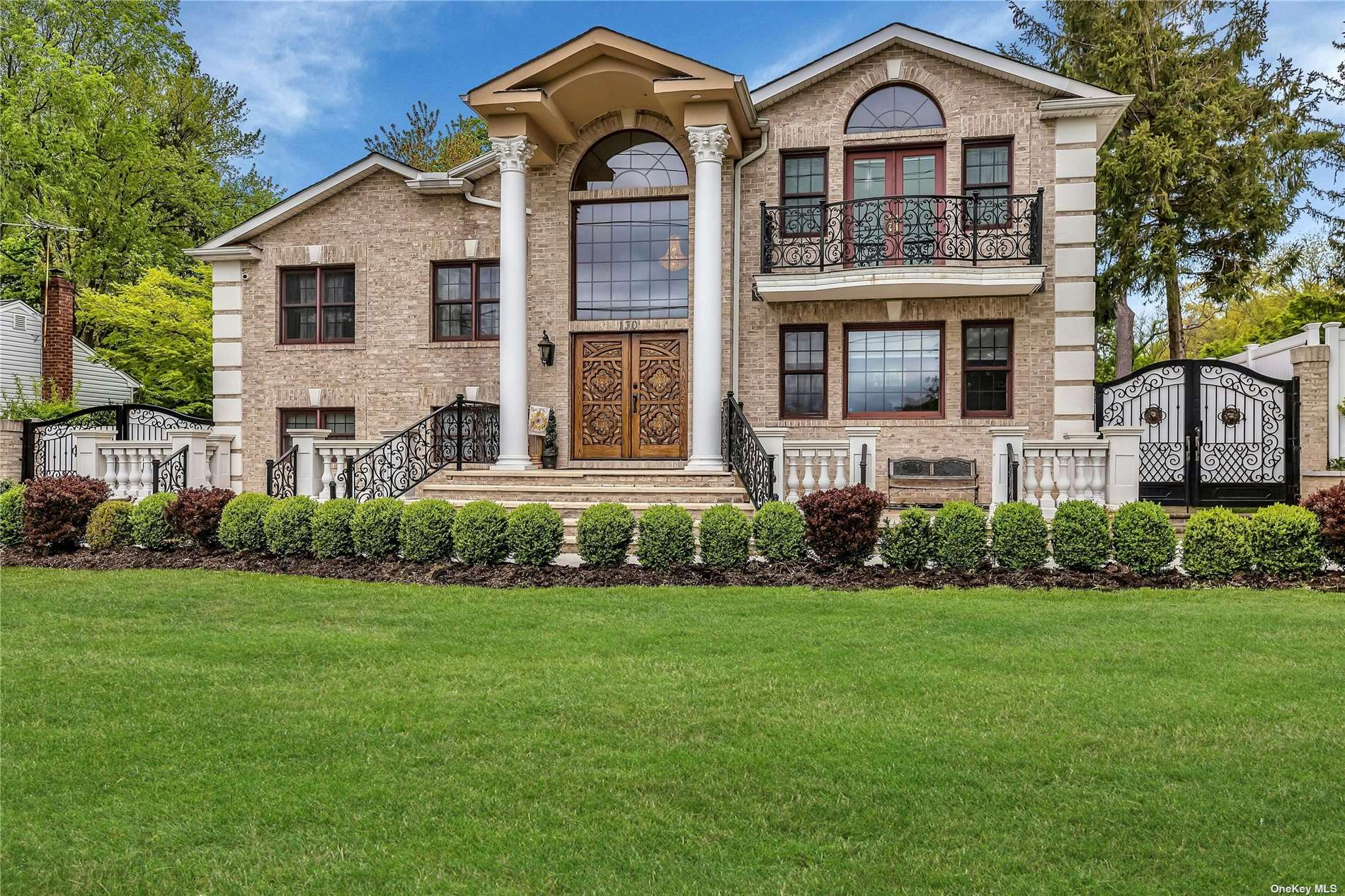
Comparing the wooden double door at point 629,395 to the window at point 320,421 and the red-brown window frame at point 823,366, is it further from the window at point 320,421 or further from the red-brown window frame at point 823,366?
the window at point 320,421

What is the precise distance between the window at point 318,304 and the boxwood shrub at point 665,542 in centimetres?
970

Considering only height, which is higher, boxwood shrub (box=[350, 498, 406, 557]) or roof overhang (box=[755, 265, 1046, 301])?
roof overhang (box=[755, 265, 1046, 301])

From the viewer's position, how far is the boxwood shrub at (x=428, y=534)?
414 inches

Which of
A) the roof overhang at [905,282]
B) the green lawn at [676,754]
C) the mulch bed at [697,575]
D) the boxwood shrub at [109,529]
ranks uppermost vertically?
the roof overhang at [905,282]

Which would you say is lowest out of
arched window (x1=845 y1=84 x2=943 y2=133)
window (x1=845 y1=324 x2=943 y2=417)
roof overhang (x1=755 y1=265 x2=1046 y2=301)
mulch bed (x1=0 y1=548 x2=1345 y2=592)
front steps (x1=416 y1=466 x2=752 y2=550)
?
mulch bed (x1=0 y1=548 x2=1345 y2=592)

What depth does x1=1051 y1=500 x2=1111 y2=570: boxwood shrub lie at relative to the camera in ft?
30.8

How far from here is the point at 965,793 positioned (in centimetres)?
381

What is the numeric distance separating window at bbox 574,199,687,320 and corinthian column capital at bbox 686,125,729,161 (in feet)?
5.55

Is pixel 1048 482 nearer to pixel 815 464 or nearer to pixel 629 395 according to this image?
pixel 815 464

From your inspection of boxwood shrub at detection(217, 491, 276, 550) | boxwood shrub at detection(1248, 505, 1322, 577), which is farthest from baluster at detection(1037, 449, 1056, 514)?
boxwood shrub at detection(217, 491, 276, 550)

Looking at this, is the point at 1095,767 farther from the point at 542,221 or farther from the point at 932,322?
the point at 542,221

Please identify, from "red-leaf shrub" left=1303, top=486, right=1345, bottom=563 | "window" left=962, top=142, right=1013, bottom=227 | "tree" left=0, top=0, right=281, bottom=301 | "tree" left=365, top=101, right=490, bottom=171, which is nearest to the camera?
"red-leaf shrub" left=1303, top=486, right=1345, bottom=563

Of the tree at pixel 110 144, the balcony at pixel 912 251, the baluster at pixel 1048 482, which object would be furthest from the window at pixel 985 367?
the tree at pixel 110 144

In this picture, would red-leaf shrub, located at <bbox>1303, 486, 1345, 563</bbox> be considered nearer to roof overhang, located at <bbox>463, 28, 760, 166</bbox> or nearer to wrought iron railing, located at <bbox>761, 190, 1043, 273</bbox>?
wrought iron railing, located at <bbox>761, 190, 1043, 273</bbox>
